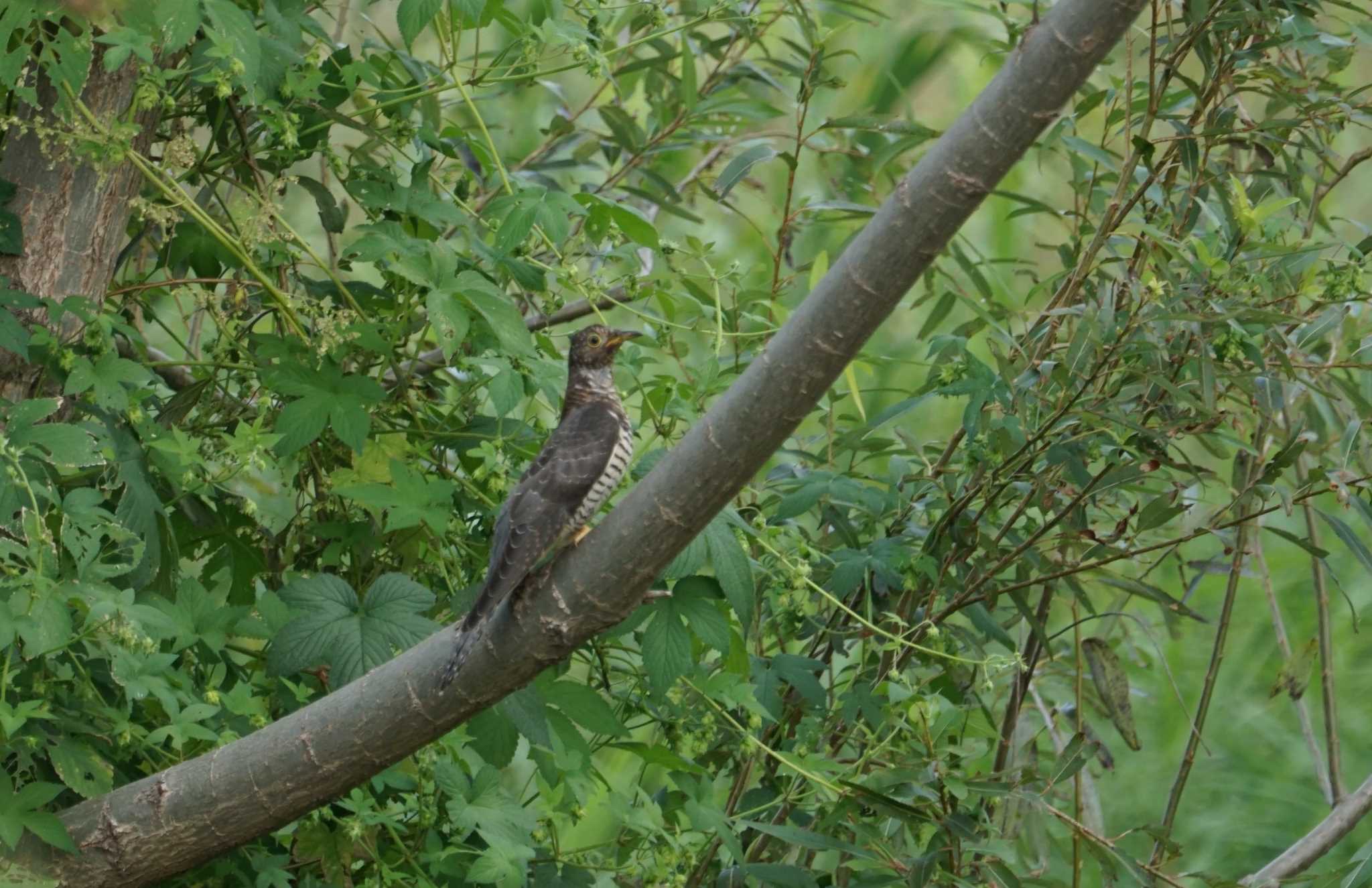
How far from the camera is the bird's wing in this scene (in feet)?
6.70

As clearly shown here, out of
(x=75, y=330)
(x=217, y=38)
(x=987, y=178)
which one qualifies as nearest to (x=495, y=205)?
(x=217, y=38)

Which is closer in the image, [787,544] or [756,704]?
[756,704]

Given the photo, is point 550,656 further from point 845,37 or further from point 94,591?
point 845,37

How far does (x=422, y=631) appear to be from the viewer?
229cm

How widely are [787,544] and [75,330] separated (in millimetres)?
1302

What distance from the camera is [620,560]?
5.97ft

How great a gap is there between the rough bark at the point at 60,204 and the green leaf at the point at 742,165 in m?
1.07

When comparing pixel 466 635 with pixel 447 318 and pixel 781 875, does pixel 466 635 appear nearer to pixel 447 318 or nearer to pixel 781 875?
pixel 447 318

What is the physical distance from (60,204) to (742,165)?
128 cm

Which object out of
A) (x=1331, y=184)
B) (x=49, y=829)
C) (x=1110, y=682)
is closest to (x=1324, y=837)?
(x=1110, y=682)

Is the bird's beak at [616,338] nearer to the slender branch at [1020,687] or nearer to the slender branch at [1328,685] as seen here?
the slender branch at [1020,687]

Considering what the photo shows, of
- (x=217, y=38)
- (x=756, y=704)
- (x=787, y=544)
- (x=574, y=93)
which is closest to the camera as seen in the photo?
(x=217, y=38)

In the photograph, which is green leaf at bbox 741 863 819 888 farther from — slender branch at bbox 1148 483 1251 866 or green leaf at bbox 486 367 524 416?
green leaf at bbox 486 367 524 416

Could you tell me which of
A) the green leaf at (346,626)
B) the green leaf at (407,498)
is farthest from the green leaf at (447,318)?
the green leaf at (346,626)
